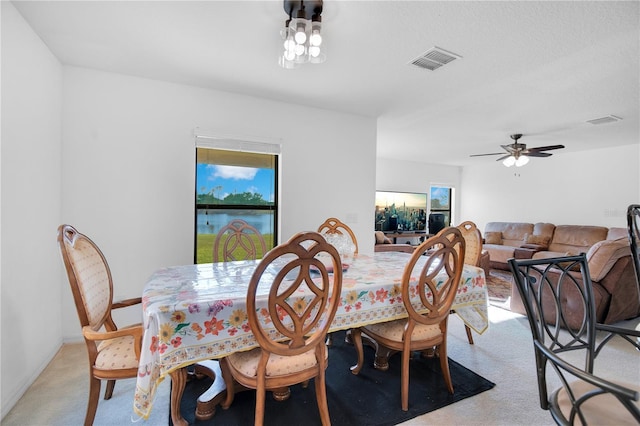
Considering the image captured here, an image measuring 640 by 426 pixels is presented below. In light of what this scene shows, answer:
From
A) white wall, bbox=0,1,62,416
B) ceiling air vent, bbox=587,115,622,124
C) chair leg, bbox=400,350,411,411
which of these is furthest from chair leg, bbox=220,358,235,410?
ceiling air vent, bbox=587,115,622,124

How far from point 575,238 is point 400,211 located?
10.9 ft

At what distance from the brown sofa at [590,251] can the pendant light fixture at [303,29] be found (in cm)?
310

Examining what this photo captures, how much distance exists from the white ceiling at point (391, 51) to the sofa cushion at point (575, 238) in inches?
98.0

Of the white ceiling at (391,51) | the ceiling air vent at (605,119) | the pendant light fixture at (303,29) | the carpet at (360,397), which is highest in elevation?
the ceiling air vent at (605,119)

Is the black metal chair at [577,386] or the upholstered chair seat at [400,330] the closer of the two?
the black metal chair at [577,386]

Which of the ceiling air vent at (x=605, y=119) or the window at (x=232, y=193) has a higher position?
the ceiling air vent at (x=605, y=119)

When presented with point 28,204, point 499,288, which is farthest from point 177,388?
point 499,288

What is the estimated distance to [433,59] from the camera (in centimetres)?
240

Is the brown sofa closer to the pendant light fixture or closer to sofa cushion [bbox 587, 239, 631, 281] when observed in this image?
sofa cushion [bbox 587, 239, 631, 281]

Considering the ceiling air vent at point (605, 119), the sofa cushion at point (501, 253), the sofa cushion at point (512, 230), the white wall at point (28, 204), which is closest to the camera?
the white wall at point (28, 204)

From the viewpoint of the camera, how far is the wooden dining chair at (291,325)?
1.31m

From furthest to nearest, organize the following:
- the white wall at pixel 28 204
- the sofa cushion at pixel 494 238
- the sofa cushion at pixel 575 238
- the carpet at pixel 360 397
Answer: the sofa cushion at pixel 494 238
the sofa cushion at pixel 575 238
the white wall at pixel 28 204
the carpet at pixel 360 397

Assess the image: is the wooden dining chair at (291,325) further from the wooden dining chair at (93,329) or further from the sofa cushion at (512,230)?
the sofa cushion at (512,230)

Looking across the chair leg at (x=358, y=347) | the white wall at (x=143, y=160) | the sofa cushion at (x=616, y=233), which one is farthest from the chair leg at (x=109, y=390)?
the sofa cushion at (x=616, y=233)
